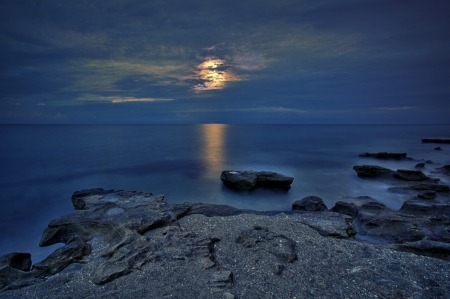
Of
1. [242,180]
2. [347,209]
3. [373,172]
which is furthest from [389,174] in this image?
[242,180]

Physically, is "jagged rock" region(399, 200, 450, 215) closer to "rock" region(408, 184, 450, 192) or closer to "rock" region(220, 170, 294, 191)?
"rock" region(408, 184, 450, 192)

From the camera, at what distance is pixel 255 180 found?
53.5 feet

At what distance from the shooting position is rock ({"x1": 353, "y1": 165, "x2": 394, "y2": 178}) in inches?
766

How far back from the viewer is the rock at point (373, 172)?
19453mm

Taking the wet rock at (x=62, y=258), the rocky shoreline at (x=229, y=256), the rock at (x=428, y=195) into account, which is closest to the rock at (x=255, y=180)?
the rocky shoreline at (x=229, y=256)

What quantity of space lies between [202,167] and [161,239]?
672 inches

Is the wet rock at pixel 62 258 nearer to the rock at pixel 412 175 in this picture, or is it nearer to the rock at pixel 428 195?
the rock at pixel 428 195

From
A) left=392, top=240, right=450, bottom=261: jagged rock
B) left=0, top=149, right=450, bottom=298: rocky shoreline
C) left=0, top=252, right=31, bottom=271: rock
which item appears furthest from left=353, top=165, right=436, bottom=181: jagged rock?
left=0, top=252, right=31, bottom=271: rock

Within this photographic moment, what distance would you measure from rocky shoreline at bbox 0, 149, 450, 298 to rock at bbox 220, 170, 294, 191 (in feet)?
19.0

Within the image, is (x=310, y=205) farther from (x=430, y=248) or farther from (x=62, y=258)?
(x=62, y=258)

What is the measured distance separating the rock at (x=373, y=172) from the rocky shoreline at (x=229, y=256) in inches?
368

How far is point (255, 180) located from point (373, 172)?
1070 centimetres

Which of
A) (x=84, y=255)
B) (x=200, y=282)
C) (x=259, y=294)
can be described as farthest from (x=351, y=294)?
(x=84, y=255)

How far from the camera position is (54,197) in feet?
52.1
